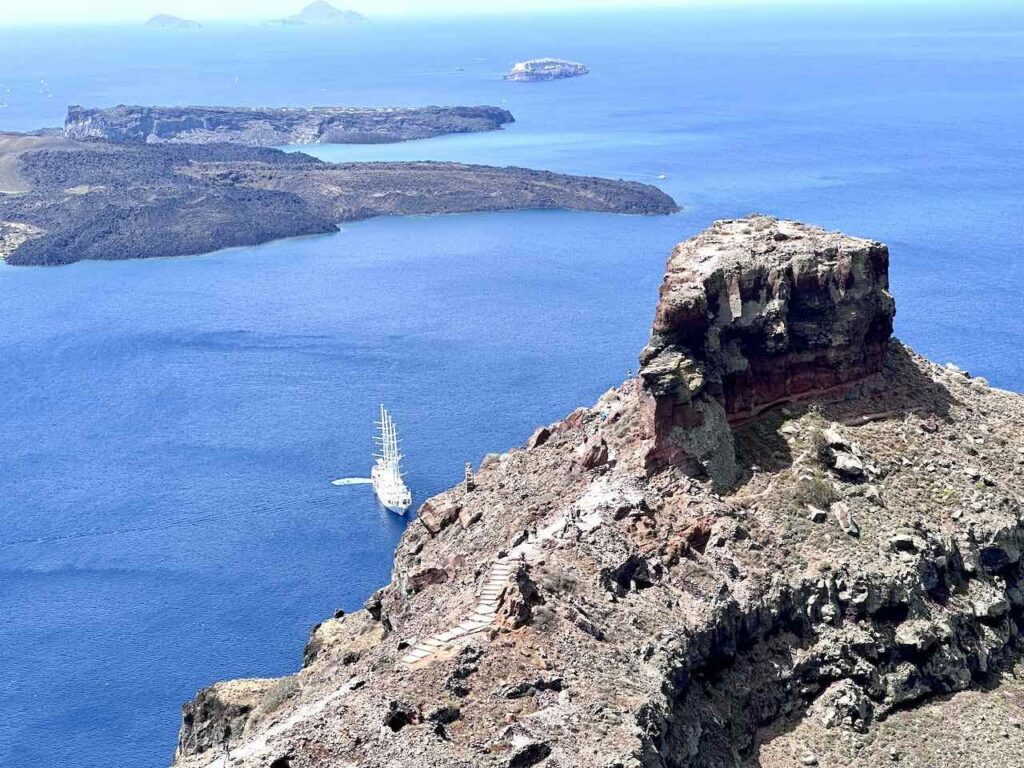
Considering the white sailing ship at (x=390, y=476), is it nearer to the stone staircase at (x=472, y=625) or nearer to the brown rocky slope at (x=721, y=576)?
the brown rocky slope at (x=721, y=576)

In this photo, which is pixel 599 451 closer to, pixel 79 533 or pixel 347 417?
pixel 79 533

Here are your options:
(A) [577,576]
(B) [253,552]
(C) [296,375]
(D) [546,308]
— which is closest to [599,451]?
(A) [577,576]

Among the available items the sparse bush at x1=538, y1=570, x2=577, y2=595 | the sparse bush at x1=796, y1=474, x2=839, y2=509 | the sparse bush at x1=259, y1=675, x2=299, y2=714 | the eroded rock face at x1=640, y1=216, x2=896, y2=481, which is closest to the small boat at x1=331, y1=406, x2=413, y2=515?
the eroded rock face at x1=640, y1=216, x2=896, y2=481

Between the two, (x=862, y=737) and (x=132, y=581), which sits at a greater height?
(x=862, y=737)

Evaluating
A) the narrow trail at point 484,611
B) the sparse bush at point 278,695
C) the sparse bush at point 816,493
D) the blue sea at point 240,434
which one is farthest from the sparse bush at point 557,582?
the blue sea at point 240,434

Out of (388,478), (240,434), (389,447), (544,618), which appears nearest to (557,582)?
(544,618)
